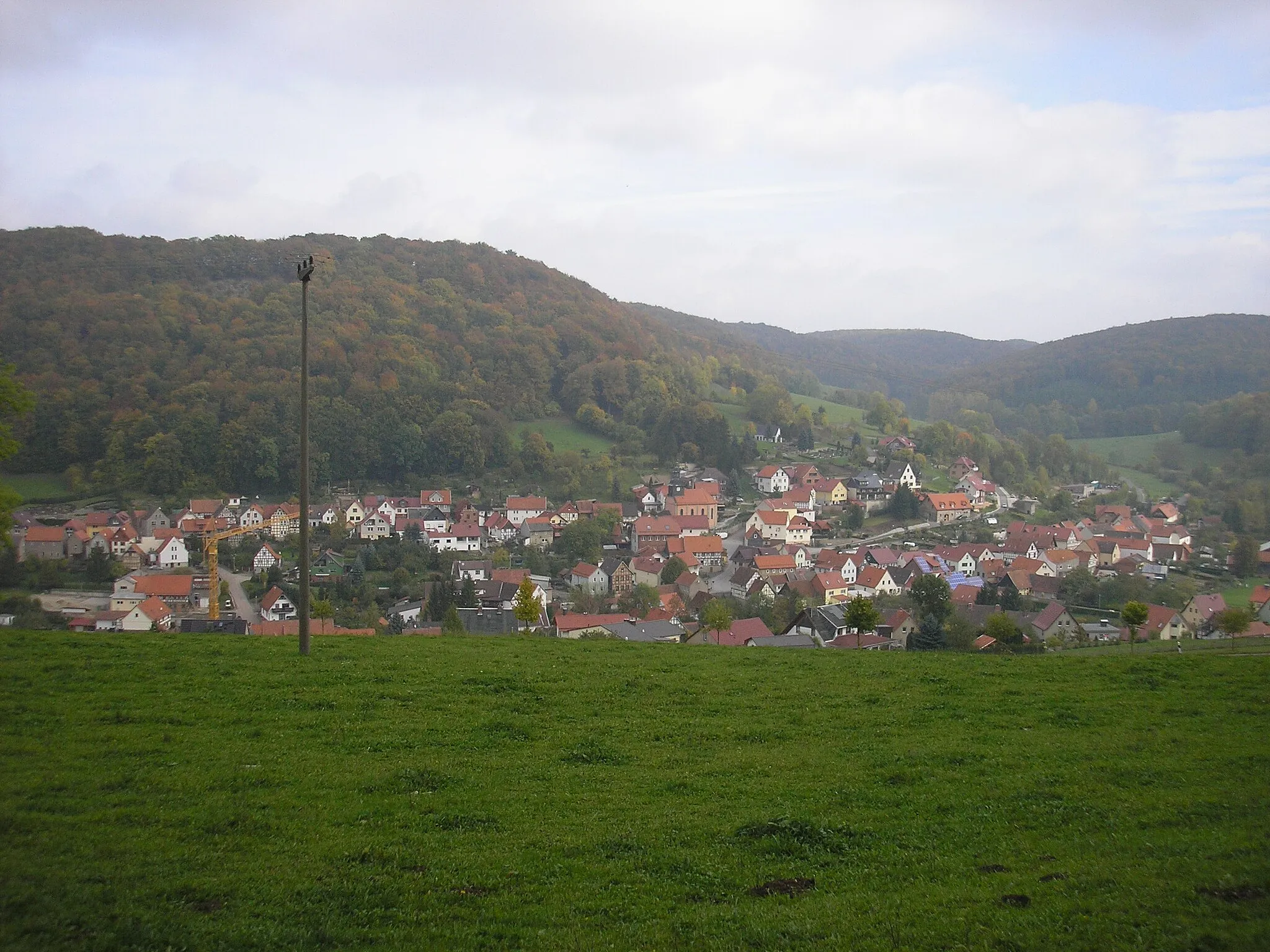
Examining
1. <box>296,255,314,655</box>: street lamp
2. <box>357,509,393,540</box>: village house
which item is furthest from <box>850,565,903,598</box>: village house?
<box>296,255,314,655</box>: street lamp

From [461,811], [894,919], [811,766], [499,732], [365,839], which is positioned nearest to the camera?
[894,919]

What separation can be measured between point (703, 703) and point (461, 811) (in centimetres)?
489

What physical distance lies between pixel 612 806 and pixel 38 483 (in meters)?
61.1

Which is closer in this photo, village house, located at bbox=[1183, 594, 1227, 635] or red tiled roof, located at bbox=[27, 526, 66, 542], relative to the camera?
village house, located at bbox=[1183, 594, 1227, 635]

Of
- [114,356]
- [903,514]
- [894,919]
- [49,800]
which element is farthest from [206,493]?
[894,919]

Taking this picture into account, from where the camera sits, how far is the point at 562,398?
9238 cm

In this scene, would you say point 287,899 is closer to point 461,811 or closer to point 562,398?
point 461,811

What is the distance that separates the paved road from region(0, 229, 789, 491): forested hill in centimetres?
1779

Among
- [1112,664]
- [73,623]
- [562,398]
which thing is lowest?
[73,623]

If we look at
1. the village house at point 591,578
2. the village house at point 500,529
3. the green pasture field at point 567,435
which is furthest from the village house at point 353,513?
the green pasture field at point 567,435

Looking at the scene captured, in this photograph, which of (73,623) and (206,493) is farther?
(206,493)

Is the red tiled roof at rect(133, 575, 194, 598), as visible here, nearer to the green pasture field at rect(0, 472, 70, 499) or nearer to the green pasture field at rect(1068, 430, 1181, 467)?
the green pasture field at rect(0, 472, 70, 499)

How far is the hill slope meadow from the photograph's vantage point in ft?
17.0

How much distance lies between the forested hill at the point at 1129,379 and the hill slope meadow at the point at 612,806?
11622 cm
